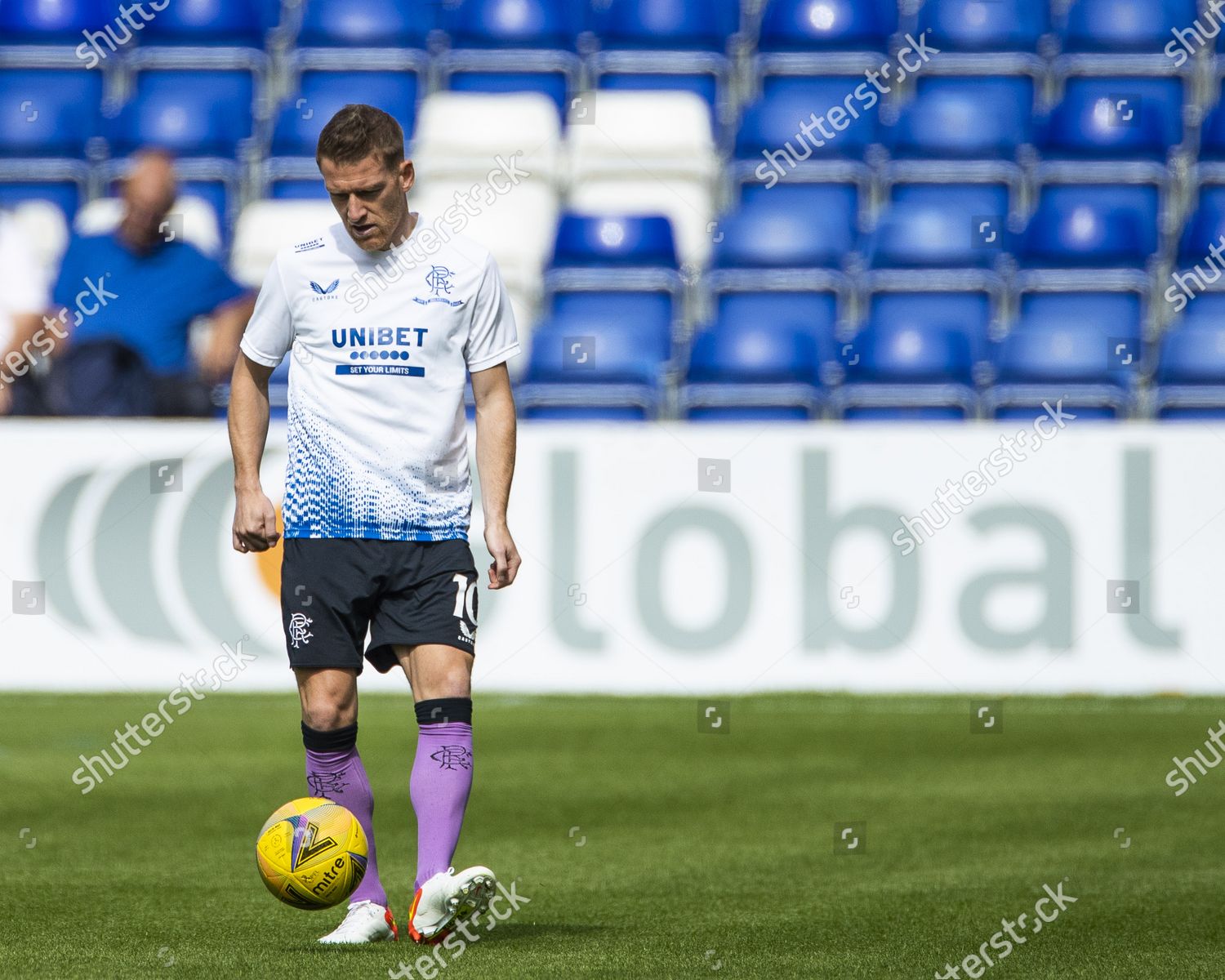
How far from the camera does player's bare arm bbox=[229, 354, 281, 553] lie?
498 centimetres

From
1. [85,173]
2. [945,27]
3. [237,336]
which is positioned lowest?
[237,336]

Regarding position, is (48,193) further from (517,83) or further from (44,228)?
(517,83)

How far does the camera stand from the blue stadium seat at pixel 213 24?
15773 mm

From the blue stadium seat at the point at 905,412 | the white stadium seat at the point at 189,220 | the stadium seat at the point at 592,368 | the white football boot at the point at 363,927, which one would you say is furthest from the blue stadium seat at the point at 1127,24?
the white football boot at the point at 363,927

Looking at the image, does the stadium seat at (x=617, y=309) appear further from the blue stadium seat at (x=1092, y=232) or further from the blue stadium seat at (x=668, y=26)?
the blue stadium seat at (x=668, y=26)

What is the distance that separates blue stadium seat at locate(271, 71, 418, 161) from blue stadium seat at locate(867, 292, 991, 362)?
3.93 metres

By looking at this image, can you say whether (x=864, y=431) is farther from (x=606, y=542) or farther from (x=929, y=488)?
(x=606, y=542)

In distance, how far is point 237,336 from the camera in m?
11.9

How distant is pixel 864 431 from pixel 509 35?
19.6 feet

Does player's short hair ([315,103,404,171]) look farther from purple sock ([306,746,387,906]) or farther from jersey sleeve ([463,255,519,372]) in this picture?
purple sock ([306,746,387,906])

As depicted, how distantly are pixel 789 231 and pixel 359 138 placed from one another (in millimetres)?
9530

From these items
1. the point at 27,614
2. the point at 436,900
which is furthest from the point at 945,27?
the point at 436,900

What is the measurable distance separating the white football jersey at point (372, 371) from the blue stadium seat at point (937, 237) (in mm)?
9278

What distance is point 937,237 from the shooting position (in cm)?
1413
